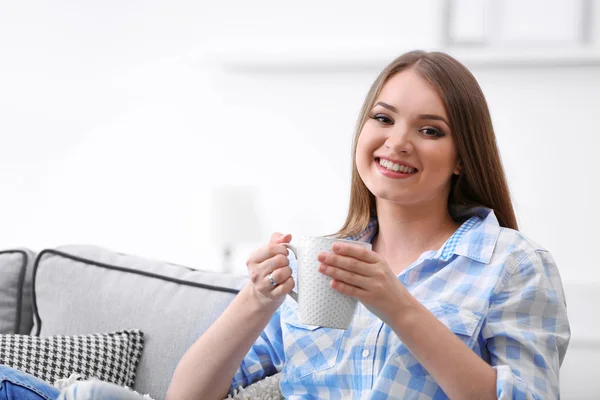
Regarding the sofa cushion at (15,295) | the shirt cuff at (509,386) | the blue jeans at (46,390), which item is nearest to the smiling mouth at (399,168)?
the shirt cuff at (509,386)

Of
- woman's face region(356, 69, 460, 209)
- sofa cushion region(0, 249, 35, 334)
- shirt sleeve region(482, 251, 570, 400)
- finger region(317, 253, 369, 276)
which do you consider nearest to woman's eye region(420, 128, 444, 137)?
woman's face region(356, 69, 460, 209)

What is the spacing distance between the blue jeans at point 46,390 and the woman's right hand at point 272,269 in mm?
247

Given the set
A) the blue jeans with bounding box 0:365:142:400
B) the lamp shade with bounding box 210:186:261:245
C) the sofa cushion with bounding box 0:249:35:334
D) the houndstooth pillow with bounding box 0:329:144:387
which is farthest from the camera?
the lamp shade with bounding box 210:186:261:245

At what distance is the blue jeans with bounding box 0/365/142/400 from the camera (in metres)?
1.00

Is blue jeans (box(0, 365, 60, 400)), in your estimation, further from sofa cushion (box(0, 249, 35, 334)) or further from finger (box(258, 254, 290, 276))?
sofa cushion (box(0, 249, 35, 334))

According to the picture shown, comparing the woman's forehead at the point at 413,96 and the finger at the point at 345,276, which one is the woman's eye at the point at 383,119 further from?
the finger at the point at 345,276

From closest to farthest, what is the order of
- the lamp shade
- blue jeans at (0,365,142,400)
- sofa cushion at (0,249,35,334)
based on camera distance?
blue jeans at (0,365,142,400), sofa cushion at (0,249,35,334), the lamp shade

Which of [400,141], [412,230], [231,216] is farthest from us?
[231,216]

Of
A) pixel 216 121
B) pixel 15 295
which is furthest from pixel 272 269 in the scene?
pixel 216 121

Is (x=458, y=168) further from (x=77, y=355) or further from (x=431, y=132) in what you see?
(x=77, y=355)

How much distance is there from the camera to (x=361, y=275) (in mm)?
1093

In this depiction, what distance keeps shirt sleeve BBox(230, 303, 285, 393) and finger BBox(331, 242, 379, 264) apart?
448 millimetres

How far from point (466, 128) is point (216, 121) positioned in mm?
2102

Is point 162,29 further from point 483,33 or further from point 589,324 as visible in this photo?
point 589,324
